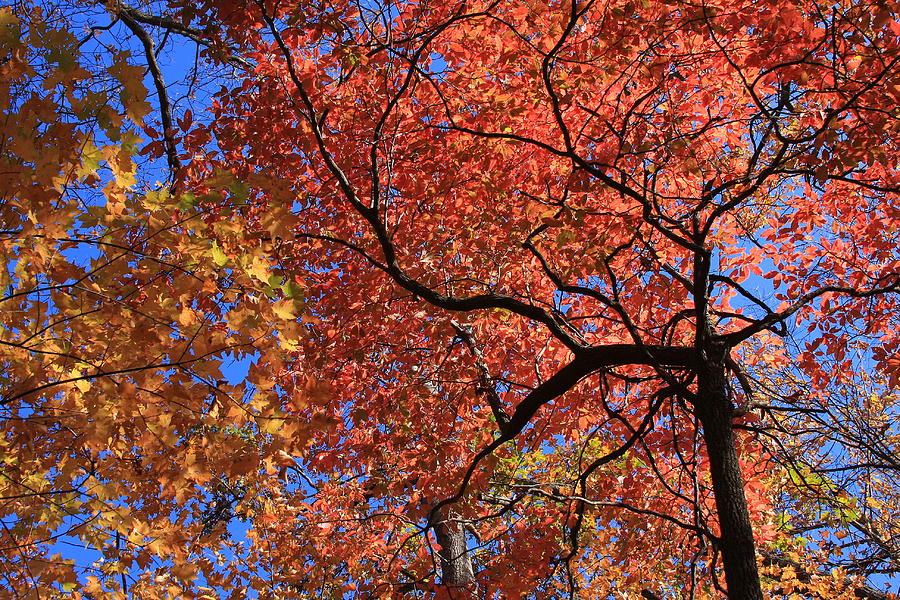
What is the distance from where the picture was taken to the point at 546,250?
283 inches

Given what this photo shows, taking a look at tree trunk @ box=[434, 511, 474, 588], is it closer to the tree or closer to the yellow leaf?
the tree

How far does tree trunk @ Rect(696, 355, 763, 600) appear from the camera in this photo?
180 inches

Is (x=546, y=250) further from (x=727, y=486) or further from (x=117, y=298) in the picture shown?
(x=117, y=298)

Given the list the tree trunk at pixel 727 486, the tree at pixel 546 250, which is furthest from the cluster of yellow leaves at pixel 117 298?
the tree trunk at pixel 727 486

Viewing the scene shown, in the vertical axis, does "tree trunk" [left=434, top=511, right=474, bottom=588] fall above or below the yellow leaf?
above

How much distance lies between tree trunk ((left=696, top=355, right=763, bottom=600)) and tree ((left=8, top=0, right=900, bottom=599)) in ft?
0.06

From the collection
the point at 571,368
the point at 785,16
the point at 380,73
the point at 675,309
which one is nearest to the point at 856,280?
the point at 675,309

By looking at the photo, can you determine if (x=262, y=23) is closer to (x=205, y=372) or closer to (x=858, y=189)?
(x=205, y=372)

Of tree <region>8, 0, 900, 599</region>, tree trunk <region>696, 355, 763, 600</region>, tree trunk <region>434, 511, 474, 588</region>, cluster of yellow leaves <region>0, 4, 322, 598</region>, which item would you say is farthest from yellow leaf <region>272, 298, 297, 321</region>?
tree trunk <region>434, 511, 474, 588</region>

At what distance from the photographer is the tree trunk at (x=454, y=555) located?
816 cm

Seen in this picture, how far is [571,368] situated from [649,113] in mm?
2934

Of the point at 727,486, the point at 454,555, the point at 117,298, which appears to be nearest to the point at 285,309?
the point at 117,298

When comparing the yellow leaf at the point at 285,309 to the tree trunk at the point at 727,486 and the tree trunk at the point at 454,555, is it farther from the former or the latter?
the tree trunk at the point at 454,555

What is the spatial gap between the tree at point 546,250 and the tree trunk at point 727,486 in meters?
0.02
